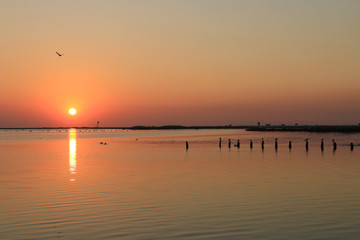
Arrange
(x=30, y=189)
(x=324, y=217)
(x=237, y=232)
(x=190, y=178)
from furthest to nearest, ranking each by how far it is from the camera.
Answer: (x=190, y=178) < (x=30, y=189) < (x=324, y=217) < (x=237, y=232)

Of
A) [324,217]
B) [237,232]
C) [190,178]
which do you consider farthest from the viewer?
[190,178]

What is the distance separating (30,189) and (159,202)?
1016 centimetres

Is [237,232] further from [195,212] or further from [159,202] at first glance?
[159,202]

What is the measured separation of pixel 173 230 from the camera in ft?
55.6

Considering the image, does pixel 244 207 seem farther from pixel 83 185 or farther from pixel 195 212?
pixel 83 185

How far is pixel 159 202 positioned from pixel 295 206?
22.1ft

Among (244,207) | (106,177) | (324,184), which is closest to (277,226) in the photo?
(244,207)

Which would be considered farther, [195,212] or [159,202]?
[159,202]

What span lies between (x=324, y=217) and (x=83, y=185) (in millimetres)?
17057

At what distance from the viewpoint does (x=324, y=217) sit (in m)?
18.8

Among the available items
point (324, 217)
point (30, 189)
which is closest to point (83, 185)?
point (30, 189)

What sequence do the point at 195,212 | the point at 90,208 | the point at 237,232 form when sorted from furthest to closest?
1. the point at 90,208
2. the point at 195,212
3. the point at 237,232

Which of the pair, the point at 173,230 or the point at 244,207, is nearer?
the point at 173,230

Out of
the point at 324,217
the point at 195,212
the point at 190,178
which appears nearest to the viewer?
the point at 324,217
